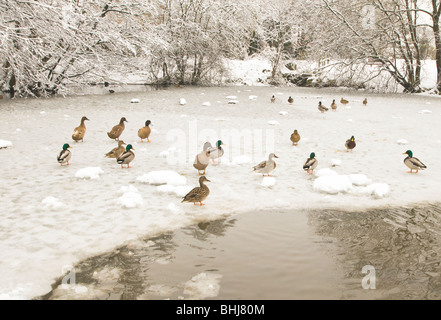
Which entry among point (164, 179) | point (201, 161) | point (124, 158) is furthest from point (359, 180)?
point (124, 158)

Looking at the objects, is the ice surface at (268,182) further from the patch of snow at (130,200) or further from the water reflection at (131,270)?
the patch of snow at (130,200)

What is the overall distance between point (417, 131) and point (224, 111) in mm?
8581

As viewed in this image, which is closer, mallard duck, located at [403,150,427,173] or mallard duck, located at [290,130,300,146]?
mallard duck, located at [403,150,427,173]

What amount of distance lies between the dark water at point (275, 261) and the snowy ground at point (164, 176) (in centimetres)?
51

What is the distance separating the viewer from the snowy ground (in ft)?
18.1

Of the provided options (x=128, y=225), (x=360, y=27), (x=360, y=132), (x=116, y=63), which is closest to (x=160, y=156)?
(x=128, y=225)

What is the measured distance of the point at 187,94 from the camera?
953 inches

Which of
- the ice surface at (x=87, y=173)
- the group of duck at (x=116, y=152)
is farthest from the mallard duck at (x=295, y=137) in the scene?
the ice surface at (x=87, y=173)

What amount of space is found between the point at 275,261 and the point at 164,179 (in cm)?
368

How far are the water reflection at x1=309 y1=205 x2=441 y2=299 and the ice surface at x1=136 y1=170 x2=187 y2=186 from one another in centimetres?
288

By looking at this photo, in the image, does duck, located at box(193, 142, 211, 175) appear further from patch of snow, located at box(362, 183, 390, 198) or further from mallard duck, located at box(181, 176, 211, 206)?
patch of snow, located at box(362, 183, 390, 198)

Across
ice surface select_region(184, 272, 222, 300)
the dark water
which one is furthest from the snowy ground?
ice surface select_region(184, 272, 222, 300)

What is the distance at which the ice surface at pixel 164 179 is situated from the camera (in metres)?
7.75

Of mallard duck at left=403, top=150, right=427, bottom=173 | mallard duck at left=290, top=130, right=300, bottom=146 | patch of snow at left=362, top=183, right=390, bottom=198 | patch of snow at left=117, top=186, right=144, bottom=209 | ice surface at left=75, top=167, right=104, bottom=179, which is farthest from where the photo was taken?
mallard duck at left=290, top=130, right=300, bottom=146
